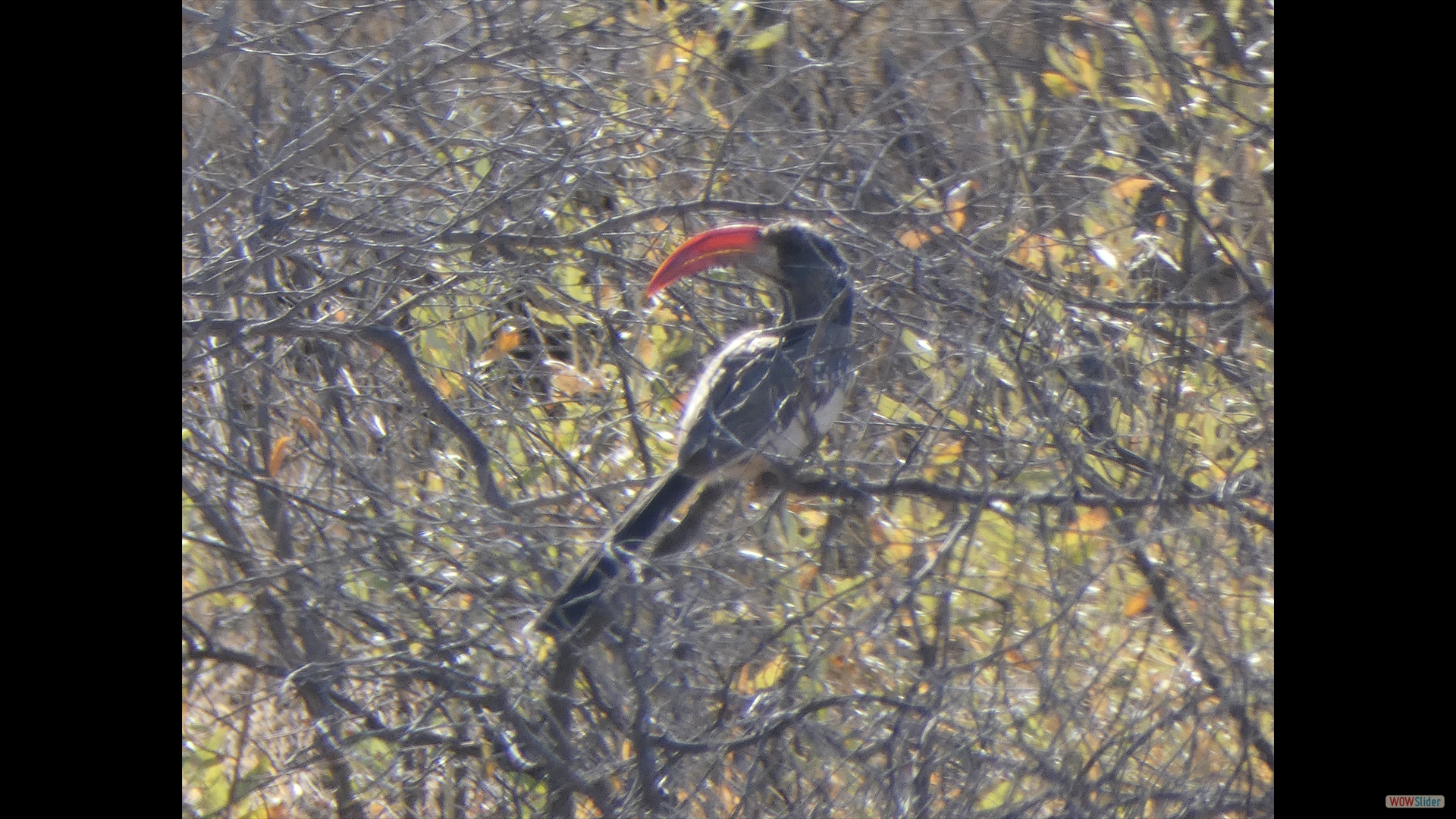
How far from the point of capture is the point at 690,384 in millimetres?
2795

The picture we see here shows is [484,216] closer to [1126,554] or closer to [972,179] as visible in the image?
[972,179]

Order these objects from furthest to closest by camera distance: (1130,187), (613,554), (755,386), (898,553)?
(1130,187)
(755,386)
(898,553)
(613,554)

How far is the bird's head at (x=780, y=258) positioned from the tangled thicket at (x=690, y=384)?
5 centimetres

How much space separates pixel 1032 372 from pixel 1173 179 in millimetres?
664

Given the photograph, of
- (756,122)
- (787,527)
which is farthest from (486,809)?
(756,122)

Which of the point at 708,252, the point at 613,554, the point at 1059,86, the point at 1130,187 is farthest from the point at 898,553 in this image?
the point at 1059,86

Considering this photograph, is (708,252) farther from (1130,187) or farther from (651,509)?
(1130,187)

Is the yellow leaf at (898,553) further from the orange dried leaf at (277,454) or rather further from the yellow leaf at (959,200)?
the orange dried leaf at (277,454)

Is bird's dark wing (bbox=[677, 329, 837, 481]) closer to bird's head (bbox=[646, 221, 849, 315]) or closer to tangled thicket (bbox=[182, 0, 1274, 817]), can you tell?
tangled thicket (bbox=[182, 0, 1274, 817])

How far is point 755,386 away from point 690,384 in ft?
0.85

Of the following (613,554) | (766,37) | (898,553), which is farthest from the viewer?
(766,37)

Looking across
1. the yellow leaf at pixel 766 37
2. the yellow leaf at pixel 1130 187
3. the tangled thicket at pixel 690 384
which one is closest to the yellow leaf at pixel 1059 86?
the tangled thicket at pixel 690 384

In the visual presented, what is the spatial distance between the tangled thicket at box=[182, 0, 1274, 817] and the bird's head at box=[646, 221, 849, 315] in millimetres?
54

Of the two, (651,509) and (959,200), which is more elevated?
(959,200)
